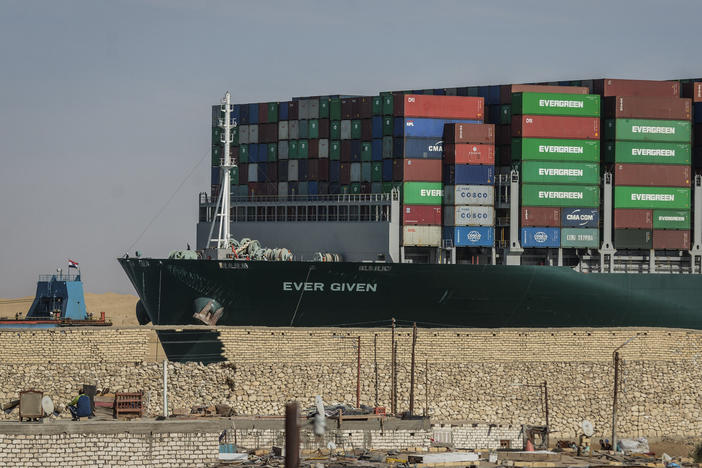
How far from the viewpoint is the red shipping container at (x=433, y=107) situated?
51.8 meters

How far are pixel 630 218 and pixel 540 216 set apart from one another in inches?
178

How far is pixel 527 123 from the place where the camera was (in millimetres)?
52125

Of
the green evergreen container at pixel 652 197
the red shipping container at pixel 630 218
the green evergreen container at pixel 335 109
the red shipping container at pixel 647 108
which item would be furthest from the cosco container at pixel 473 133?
the red shipping container at pixel 630 218

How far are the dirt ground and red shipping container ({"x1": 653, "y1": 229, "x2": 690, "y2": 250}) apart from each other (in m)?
56.3

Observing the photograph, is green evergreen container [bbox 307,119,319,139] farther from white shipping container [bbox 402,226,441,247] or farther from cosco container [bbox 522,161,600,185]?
cosco container [bbox 522,161,600,185]

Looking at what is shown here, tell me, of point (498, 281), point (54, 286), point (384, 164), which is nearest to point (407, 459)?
Answer: point (498, 281)

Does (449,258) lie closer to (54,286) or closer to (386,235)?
(386,235)

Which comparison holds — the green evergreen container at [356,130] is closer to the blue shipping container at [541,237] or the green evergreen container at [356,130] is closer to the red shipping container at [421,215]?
the red shipping container at [421,215]

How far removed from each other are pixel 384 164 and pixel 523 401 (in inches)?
574

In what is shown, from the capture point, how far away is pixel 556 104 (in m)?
52.3

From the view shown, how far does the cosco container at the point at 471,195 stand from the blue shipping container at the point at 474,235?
1.17m

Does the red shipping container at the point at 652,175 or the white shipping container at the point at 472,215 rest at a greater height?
the red shipping container at the point at 652,175

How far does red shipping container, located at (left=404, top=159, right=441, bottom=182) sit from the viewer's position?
51.5 metres

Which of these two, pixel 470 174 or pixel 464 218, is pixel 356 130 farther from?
pixel 464 218
